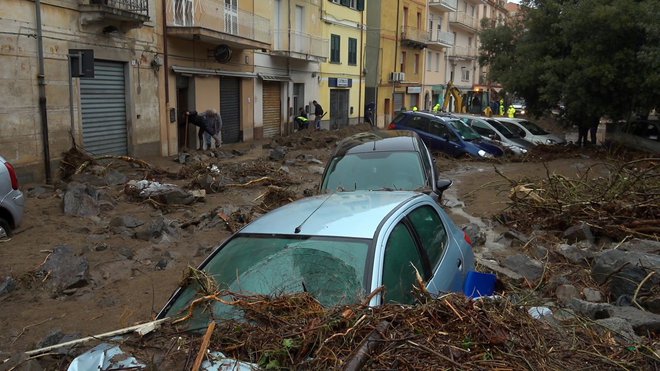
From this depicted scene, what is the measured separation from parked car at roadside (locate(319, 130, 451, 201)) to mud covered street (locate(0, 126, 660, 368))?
49.2 inches

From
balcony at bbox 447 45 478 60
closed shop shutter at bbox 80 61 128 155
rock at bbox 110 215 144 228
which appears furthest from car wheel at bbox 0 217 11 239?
balcony at bbox 447 45 478 60

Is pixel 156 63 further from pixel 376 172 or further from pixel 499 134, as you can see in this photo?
pixel 499 134

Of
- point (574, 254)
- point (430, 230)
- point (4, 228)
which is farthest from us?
point (4, 228)

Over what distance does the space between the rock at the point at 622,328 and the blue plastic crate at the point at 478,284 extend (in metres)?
1.02

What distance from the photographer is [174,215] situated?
10.3m

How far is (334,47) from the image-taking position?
3191 cm

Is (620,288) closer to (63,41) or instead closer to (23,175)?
(23,175)

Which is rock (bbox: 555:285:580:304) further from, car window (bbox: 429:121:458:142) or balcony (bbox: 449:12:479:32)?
balcony (bbox: 449:12:479:32)

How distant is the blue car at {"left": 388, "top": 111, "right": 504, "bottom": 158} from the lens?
58.0 feet

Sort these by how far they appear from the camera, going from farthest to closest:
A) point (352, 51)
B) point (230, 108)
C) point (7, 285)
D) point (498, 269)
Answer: point (352, 51), point (230, 108), point (498, 269), point (7, 285)

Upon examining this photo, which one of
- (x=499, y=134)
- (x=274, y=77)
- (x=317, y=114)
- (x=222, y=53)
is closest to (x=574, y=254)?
(x=499, y=134)

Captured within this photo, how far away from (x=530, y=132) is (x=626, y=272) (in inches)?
654

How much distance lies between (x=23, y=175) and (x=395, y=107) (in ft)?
103

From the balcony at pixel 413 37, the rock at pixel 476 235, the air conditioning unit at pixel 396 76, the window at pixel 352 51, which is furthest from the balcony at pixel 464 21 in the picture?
the rock at pixel 476 235
